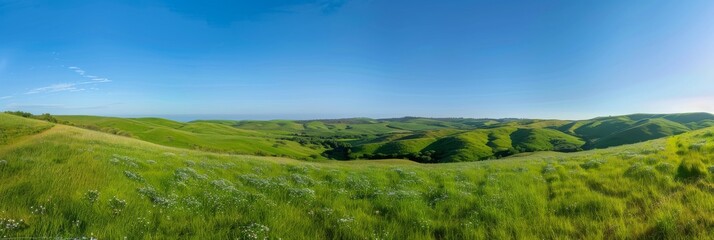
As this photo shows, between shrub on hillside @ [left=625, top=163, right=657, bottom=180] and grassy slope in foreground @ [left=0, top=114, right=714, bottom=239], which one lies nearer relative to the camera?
grassy slope in foreground @ [left=0, top=114, right=714, bottom=239]

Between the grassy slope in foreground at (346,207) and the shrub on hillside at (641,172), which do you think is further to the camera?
the shrub on hillside at (641,172)

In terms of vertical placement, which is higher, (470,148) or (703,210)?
(703,210)

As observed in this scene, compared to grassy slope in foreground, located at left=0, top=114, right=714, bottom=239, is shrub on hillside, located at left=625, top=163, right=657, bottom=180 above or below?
above

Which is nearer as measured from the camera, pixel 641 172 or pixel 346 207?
pixel 346 207

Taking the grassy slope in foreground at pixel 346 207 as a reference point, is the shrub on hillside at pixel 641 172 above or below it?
above

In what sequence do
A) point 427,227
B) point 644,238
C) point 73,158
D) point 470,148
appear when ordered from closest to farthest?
point 644,238 → point 427,227 → point 73,158 → point 470,148

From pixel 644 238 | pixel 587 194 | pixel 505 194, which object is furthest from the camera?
pixel 505 194

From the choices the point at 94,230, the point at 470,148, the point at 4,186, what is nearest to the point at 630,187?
the point at 94,230

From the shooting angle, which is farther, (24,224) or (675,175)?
(675,175)

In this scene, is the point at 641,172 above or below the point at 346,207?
above

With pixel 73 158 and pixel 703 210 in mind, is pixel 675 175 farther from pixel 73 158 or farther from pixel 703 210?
pixel 73 158

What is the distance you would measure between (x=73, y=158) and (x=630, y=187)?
913 inches

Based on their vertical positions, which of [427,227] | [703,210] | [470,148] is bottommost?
[470,148]

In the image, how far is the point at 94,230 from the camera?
7.32 m
